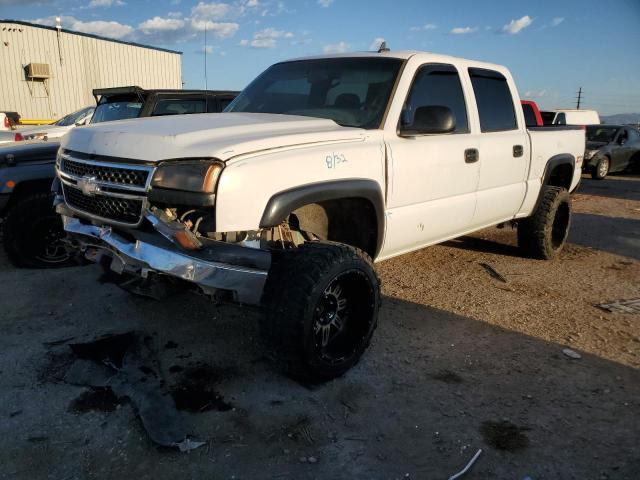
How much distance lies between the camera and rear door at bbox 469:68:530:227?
4.46 m

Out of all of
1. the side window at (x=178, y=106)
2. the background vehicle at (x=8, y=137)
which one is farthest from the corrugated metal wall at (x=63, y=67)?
the side window at (x=178, y=106)

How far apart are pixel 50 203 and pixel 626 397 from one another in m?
4.83

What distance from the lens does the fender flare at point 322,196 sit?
273cm

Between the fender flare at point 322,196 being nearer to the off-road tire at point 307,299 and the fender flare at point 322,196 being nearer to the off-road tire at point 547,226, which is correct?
the off-road tire at point 307,299

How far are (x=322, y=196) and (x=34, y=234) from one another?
3433 mm

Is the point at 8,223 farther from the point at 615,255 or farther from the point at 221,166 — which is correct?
the point at 615,255

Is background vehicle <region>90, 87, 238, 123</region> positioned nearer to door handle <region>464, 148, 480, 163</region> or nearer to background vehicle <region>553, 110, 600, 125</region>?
door handle <region>464, 148, 480, 163</region>

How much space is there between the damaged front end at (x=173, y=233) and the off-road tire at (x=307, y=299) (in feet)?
0.47

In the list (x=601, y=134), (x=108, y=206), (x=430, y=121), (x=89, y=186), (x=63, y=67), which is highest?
(x=63, y=67)

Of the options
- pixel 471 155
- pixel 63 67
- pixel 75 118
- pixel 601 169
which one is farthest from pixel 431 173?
pixel 63 67

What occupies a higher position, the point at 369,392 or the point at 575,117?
the point at 575,117

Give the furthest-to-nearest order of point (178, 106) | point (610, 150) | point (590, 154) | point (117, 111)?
point (610, 150) < point (590, 154) < point (178, 106) < point (117, 111)

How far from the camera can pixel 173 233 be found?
101 inches

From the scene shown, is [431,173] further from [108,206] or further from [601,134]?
[601,134]
